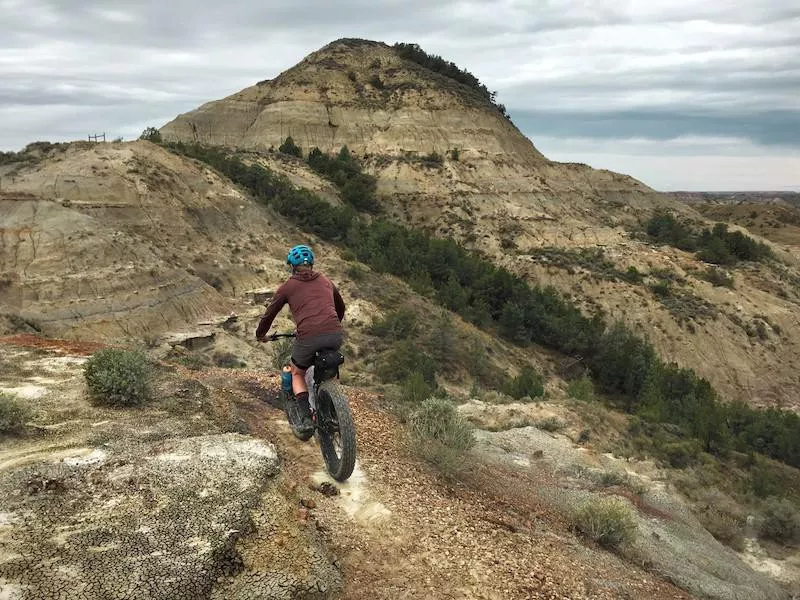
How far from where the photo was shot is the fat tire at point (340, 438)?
5.42 m

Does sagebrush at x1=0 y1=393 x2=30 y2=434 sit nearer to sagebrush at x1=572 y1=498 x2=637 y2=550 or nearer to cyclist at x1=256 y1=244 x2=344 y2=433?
cyclist at x1=256 y1=244 x2=344 y2=433

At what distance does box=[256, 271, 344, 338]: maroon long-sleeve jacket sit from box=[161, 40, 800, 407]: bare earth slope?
33.8 meters

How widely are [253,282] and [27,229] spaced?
840cm

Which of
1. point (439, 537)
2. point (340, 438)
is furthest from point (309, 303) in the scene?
point (439, 537)

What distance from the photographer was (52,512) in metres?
4.32

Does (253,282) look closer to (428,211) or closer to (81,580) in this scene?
(81,580)

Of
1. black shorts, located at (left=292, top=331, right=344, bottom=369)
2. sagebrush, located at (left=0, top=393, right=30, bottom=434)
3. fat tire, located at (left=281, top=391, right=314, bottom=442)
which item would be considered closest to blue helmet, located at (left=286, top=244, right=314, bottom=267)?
black shorts, located at (left=292, top=331, right=344, bottom=369)

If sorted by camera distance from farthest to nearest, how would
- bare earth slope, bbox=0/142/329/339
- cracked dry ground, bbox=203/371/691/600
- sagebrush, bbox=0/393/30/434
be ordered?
bare earth slope, bbox=0/142/329/339
sagebrush, bbox=0/393/30/434
cracked dry ground, bbox=203/371/691/600

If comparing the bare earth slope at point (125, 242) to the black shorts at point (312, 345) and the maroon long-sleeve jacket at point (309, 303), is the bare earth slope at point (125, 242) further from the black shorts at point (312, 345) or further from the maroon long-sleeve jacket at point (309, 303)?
the black shorts at point (312, 345)

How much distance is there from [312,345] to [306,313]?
31 centimetres

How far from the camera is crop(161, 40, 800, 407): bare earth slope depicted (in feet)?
119

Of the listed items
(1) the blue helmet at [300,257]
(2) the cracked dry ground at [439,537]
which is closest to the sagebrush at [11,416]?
(2) the cracked dry ground at [439,537]

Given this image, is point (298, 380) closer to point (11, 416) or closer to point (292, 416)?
point (292, 416)

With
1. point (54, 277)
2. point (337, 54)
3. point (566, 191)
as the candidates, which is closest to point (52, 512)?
point (54, 277)
